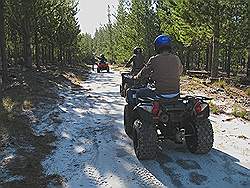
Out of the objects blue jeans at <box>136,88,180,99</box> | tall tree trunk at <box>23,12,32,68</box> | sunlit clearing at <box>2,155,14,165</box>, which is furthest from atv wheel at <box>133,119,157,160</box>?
tall tree trunk at <box>23,12,32,68</box>

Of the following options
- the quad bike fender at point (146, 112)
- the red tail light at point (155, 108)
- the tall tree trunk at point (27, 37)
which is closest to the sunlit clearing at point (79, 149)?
the quad bike fender at point (146, 112)

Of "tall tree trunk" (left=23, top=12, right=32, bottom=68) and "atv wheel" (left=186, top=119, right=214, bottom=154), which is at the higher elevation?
"tall tree trunk" (left=23, top=12, right=32, bottom=68)

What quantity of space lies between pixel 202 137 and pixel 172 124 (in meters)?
0.56

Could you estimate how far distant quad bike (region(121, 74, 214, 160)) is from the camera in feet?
20.9

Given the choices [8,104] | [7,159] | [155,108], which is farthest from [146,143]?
[8,104]

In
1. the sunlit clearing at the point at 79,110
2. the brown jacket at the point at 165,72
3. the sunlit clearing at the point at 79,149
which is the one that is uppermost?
the brown jacket at the point at 165,72

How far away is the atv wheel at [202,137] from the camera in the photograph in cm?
654

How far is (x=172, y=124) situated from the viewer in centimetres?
666

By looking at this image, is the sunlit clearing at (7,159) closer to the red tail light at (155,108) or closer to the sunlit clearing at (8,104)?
the red tail light at (155,108)

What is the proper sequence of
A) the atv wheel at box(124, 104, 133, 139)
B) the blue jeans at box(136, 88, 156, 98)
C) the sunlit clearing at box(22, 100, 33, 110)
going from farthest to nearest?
the sunlit clearing at box(22, 100, 33, 110), the atv wheel at box(124, 104, 133, 139), the blue jeans at box(136, 88, 156, 98)

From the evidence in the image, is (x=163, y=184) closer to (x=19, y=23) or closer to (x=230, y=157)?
(x=230, y=157)

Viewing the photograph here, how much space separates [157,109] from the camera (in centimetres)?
634

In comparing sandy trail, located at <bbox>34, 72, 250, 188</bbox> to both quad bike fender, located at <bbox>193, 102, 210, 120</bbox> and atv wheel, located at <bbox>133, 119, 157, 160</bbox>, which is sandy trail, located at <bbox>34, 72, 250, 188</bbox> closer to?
atv wheel, located at <bbox>133, 119, 157, 160</bbox>

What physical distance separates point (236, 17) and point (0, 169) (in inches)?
648
